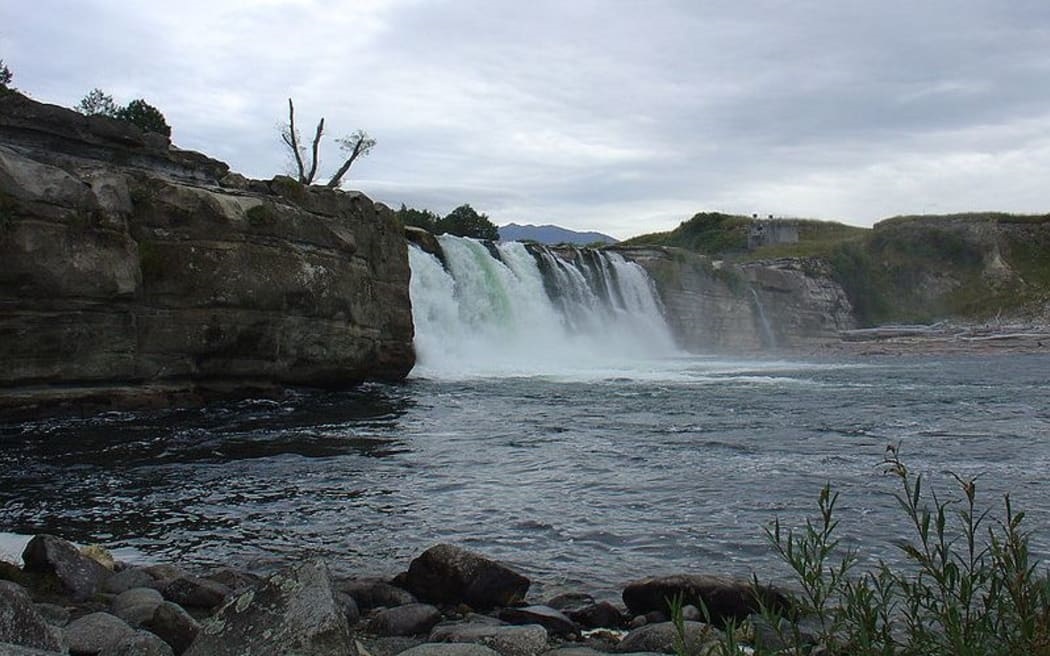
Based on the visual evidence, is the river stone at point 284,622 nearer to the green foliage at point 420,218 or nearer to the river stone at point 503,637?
the river stone at point 503,637

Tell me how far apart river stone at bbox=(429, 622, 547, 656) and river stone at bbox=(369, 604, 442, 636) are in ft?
0.56

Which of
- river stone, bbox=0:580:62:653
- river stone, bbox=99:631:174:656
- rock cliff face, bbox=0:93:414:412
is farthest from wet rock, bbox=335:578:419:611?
rock cliff face, bbox=0:93:414:412

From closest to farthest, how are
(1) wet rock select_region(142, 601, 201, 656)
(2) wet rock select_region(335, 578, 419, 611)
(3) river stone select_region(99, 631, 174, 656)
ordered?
1. (3) river stone select_region(99, 631, 174, 656)
2. (1) wet rock select_region(142, 601, 201, 656)
3. (2) wet rock select_region(335, 578, 419, 611)

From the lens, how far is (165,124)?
39938mm

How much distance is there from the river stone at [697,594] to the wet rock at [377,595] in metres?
1.76

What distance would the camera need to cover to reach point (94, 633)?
541cm

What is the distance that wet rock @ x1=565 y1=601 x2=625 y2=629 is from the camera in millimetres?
6727

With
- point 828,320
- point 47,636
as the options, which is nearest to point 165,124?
point 47,636

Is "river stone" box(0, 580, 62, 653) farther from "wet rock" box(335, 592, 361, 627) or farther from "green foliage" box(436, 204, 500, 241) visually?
"green foliage" box(436, 204, 500, 241)

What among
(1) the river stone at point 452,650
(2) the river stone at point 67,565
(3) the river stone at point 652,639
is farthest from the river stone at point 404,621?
(2) the river stone at point 67,565

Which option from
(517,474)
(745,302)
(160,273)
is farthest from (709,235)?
(517,474)

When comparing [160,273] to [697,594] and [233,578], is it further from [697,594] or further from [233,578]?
[697,594]

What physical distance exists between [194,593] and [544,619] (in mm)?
2691

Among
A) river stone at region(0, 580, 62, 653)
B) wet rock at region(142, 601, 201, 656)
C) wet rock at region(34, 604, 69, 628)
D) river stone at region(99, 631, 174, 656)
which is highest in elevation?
river stone at region(0, 580, 62, 653)
